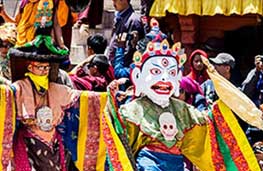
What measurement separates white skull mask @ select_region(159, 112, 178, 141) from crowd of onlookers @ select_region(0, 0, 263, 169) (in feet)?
1.62

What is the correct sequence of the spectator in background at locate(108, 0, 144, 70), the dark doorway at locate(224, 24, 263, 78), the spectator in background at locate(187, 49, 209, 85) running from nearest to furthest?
the spectator in background at locate(187, 49, 209, 85), the spectator in background at locate(108, 0, 144, 70), the dark doorway at locate(224, 24, 263, 78)

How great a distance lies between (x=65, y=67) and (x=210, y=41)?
2687 millimetres

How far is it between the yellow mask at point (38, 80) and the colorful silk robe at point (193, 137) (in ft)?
1.98

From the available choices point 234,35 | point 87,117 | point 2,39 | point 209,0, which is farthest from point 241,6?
point 87,117

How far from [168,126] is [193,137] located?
0.32m

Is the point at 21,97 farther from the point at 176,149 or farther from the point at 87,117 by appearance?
the point at 176,149

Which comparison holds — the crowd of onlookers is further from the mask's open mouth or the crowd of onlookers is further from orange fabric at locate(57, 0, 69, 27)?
orange fabric at locate(57, 0, 69, 27)

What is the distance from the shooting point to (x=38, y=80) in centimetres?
618

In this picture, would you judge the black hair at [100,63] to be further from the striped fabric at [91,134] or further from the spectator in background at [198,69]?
the striped fabric at [91,134]

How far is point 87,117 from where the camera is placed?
6.43 metres

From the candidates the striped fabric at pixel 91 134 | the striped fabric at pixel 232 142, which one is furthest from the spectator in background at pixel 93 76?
the striped fabric at pixel 232 142

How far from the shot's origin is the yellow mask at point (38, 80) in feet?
20.2

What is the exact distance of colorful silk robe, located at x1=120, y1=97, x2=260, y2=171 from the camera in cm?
611

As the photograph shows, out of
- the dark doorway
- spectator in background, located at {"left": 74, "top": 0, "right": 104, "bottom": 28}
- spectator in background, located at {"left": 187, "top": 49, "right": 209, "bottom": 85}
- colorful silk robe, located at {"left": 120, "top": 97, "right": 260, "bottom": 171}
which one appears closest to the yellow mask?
colorful silk robe, located at {"left": 120, "top": 97, "right": 260, "bottom": 171}
